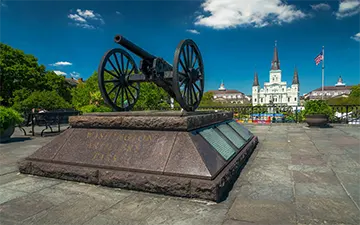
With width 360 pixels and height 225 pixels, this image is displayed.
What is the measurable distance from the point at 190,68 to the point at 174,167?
281cm

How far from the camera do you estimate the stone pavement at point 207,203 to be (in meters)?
2.15

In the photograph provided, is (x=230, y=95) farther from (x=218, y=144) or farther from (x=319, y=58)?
(x=218, y=144)

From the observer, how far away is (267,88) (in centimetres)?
12456

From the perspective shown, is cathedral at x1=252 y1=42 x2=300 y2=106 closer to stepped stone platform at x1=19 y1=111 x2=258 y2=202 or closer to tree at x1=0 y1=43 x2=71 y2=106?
tree at x1=0 y1=43 x2=71 y2=106

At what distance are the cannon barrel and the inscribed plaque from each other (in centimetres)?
228

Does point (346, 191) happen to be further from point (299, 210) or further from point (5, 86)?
point (5, 86)

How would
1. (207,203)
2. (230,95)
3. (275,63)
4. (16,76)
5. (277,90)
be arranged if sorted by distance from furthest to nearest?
1. (230,95)
2. (277,90)
3. (275,63)
4. (16,76)
5. (207,203)

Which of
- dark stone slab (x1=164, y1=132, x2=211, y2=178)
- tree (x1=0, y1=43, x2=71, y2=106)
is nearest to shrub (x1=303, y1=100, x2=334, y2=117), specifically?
dark stone slab (x1=164, y1=132, x2=211, y2=178)

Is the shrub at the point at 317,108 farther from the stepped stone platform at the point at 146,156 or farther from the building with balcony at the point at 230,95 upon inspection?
the building with balcony at the point at 230,95

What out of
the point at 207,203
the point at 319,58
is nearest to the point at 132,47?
the point at 207,203

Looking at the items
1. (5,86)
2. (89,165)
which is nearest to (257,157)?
(89,165)

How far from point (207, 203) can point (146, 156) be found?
1045 millimetres

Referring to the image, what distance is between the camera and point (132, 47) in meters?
4.96

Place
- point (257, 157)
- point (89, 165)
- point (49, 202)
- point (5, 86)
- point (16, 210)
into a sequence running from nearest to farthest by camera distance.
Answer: point (16, 210) → point (49, 202) → point (89, 165) → point (257, 157) → point (5, 86)
